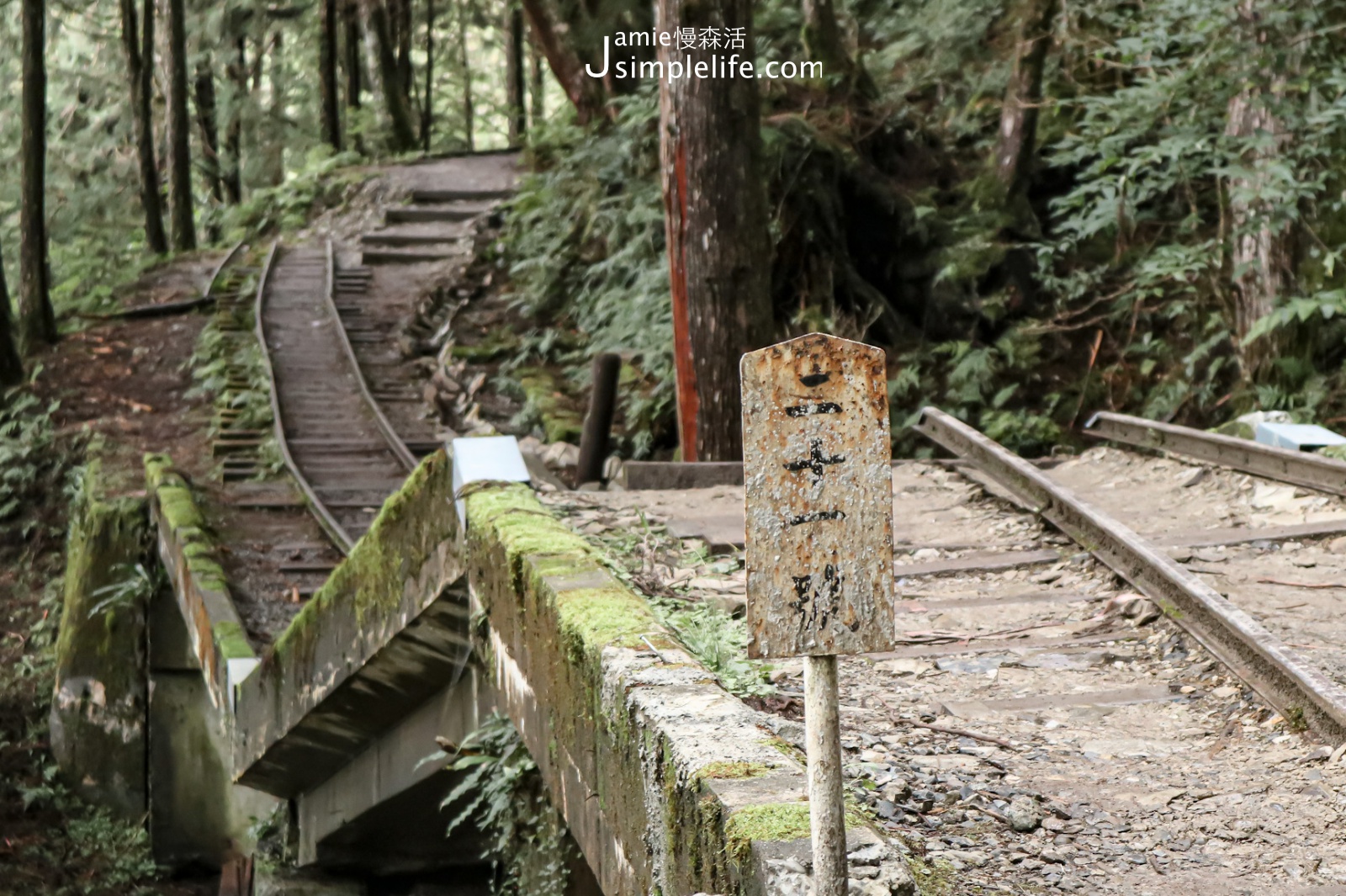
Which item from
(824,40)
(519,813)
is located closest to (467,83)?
(824,40)

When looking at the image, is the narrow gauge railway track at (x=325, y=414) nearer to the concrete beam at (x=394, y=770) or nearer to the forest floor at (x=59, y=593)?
the forest floor at (x=59, y=593)

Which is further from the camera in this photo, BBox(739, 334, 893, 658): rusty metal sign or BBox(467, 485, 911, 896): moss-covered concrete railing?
BBox(467, 485, 911, 896): moss-covered concrete railing

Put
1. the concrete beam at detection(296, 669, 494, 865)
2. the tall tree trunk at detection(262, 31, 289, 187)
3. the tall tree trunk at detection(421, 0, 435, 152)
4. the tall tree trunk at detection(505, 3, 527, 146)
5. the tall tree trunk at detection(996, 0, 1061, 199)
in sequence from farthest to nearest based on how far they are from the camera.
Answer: the tall tree trunk at detection(505, 3, 527, 146), the tall tree trunk at detection(262, 31, 289, 187), the tall tree trunk at detection(421, 0, 435, 152), the tall tree trunk at detection(996, 0, 1061, 199), the concrete beam at detection(296, 669, 494, 865)

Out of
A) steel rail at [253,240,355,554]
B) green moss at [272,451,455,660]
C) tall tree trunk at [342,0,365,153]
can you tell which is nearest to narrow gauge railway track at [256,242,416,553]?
steel rail at [253,240,355,554]

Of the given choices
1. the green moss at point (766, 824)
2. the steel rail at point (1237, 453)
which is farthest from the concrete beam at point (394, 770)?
the steel rail at point (1237, 453)

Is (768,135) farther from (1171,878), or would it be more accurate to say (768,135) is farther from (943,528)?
(1171,878)

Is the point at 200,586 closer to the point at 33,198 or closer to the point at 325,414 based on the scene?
the point at 325,414

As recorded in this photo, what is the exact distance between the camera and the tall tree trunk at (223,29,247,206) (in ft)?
97.0

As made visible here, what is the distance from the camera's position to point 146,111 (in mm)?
23953

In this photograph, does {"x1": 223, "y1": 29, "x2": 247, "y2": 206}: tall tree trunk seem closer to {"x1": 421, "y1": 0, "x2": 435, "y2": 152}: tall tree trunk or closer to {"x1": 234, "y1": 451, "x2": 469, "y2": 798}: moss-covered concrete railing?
{"x1": 421, "y1": 0, "x2": 435, "y2": 152}: tall tree trunk

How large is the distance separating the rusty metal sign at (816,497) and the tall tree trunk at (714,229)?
285 inches

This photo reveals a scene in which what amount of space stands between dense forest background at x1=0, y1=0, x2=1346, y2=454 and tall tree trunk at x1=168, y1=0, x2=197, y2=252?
1.73 meters

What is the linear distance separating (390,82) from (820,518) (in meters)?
29.8

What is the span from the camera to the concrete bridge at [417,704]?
3.22 m
